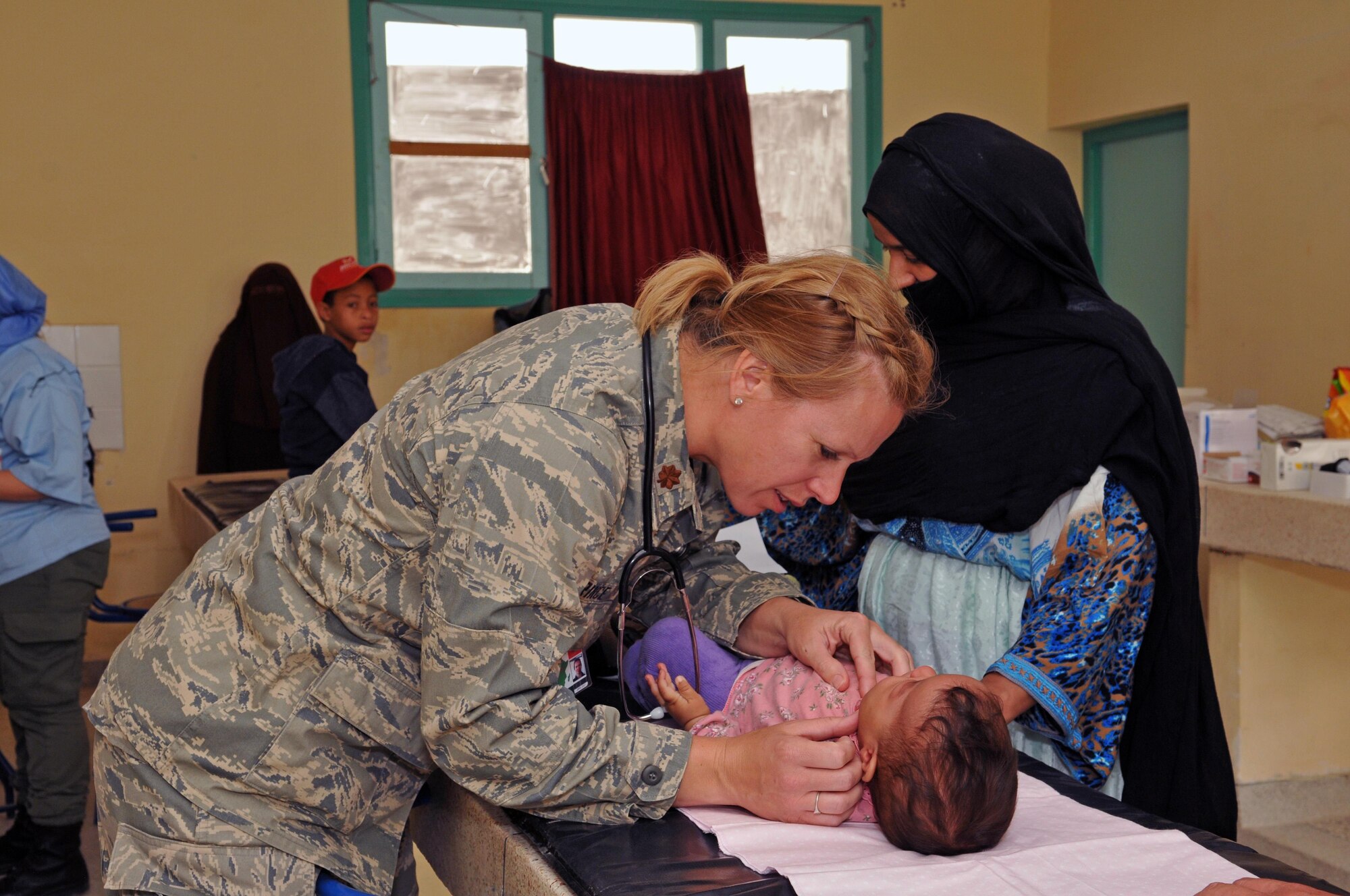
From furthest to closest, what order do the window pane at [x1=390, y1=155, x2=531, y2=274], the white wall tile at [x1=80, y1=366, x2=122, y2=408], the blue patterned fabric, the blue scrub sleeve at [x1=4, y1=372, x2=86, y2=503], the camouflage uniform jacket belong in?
the window pane at [x1=390, y1=155, x2=531, y2=274], the white wall tile at [x1=80, y1=366, x2=122, y2=408], the blue scrub sleeve at [x1=4, y1=372, x2=86, y2=503], the blue patterned fabric, the camouflage uniform jacket

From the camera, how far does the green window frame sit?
550cm

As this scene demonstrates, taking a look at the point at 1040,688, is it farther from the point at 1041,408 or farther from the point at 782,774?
the point at 782,774

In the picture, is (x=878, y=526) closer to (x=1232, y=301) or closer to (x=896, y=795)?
(x=896, y=795)

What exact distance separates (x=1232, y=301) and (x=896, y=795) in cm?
445

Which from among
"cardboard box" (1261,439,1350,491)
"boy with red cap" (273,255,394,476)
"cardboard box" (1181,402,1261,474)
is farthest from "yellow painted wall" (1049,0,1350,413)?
"boy with red cap" (273,255,394,476)

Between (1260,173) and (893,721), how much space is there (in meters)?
4.34

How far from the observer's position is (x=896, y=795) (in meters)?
1.39

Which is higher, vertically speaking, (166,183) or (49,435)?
(166,183)

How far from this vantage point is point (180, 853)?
134cm

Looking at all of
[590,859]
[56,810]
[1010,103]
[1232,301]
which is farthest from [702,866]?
[1010,103]

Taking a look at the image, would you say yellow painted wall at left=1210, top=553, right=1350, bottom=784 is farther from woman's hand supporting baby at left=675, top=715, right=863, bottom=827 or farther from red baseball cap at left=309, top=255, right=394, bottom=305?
red baseball cap at left=309, top=255, right=394, bottom=305

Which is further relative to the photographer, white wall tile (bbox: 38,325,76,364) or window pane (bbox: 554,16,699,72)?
window pane (bbox: 554,16,699,72)

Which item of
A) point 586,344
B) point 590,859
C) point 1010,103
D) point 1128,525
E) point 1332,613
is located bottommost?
point 1332,613

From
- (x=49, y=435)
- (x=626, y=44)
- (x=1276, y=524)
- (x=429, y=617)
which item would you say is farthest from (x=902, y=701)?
(x=626, y=44)
